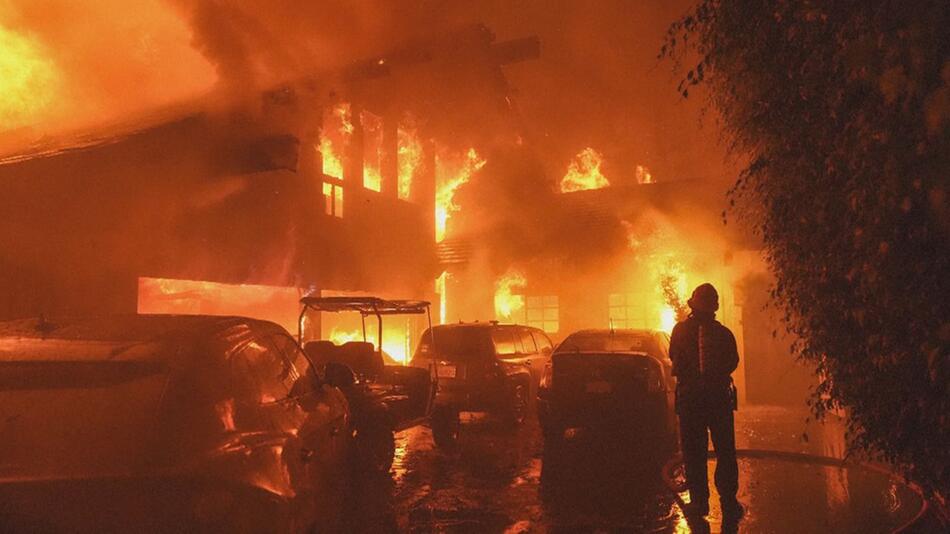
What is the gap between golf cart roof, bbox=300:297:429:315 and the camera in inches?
330

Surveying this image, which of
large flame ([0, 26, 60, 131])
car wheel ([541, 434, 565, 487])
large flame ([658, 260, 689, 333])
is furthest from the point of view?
large flame ([658, 260, 689, 333])

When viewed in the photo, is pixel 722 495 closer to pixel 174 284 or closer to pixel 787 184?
pixel 787 184

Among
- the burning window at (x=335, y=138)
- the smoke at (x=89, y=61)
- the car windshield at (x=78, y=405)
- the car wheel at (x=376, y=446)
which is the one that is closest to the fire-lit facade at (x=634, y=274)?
the burning window at (x=335, y=138)

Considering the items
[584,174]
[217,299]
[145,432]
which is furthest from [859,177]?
[584,174]

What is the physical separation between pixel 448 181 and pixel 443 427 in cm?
1685

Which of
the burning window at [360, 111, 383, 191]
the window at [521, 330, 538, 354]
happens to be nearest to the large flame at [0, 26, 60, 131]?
the burning window at [360, 111, 383, 191]

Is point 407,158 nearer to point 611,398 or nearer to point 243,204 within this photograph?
point 243,204

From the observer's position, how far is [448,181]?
26.2 m

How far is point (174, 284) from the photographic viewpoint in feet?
39.1

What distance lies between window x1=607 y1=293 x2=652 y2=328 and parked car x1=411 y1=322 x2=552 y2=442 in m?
6.99

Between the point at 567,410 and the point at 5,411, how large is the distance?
22.5 ft

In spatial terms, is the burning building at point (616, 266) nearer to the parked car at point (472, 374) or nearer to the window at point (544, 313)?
the window at point (544, 313)

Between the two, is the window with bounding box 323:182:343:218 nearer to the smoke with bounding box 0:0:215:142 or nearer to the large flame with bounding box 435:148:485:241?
the smoke with bounding box 0:0:215:142

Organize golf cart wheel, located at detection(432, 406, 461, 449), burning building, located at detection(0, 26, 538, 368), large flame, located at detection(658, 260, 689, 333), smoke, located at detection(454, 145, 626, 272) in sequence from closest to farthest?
1. burning building, located at detection(0, 26, 538, 368)
2. golf cart wheel, located at detection(432, 406, 461, 449)
3. large flame, located at detection(658, 260, 689, 333)
4. smoke, located at detection(454, 145, 626, 272)
